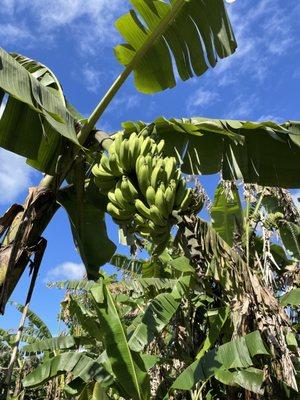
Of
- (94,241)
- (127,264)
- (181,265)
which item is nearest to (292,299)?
(181,265)

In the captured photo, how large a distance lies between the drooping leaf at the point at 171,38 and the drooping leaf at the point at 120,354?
131 cm

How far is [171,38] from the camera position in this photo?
2.19 m

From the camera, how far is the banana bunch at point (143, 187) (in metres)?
1.54

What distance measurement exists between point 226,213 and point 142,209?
6.35 ft

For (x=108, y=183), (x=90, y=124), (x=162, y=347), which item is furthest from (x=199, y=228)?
(x=162, y=347)

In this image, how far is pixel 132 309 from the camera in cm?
445

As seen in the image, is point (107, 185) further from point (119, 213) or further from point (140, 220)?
point (140, 220)

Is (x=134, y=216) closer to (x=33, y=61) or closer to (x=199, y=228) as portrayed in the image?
(x=199, y=228)

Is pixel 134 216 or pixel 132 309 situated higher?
pixel 132 309

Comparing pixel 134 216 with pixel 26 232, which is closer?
pixel 134 216

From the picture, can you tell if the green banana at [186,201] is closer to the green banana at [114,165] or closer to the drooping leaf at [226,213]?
the green banana at [114,165]

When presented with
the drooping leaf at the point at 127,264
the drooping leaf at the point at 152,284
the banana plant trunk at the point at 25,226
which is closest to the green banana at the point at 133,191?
the banana plant trunk at the point at 25,226

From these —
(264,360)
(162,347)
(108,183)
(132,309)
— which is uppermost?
(132,309)

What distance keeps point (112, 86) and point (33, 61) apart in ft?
2.16
